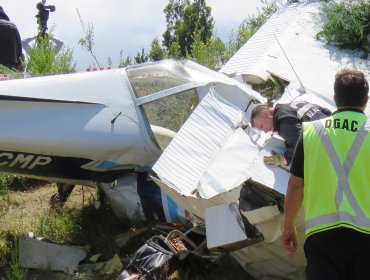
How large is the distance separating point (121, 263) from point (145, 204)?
79 cm

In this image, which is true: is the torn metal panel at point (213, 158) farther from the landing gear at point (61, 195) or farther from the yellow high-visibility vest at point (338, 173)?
the landing gear at point (61, 195)

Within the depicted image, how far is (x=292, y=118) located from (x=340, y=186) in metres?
1.29

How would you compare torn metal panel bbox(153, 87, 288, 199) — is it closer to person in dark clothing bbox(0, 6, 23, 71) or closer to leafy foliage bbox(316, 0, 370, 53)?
leafy foliage bbox(316, 0, 370, 53)

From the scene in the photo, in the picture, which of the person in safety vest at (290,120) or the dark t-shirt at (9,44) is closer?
the person in safety vest at (290,120)

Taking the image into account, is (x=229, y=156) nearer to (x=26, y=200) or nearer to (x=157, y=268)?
(x=157, y=268)

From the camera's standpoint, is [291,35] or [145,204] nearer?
[145,204]

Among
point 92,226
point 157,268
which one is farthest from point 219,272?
point 92,226

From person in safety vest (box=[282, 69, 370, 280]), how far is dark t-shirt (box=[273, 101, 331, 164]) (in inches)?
40.6

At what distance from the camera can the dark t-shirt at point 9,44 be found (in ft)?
29.4

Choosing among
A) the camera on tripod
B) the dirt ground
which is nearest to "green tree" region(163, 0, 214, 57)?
the camera on tripod

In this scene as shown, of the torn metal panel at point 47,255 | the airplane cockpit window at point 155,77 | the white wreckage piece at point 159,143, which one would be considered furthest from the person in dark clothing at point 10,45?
the torn metal panel at point 47,255

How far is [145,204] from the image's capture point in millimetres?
5613

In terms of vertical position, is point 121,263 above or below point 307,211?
below

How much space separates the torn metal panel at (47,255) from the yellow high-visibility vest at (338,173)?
2.76m
